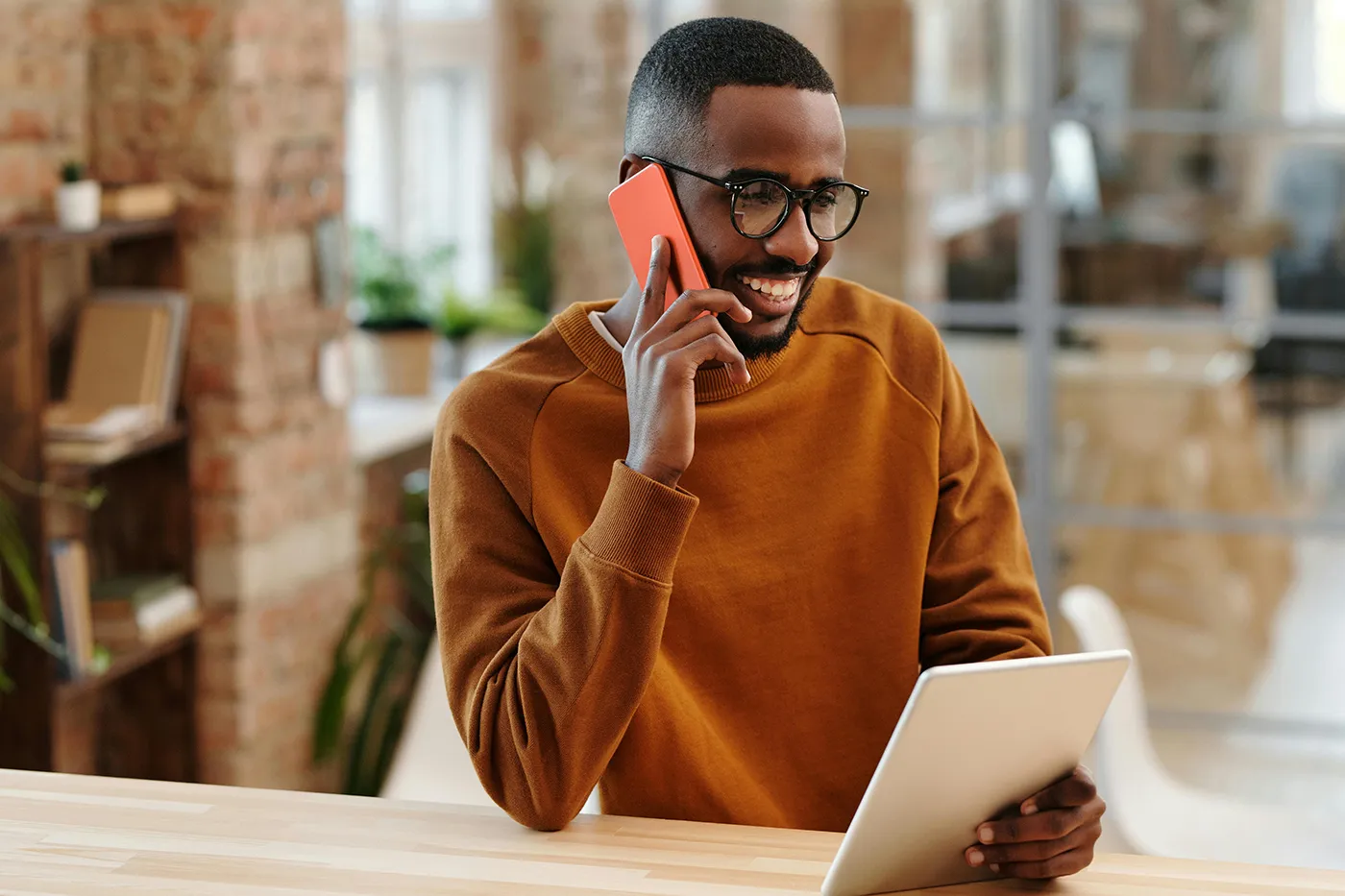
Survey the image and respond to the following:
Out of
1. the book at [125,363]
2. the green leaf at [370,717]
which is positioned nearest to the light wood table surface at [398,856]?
the book at [125,363]

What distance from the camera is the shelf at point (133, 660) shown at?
9.11 ft

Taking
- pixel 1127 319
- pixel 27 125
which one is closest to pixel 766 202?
pixel 27 125

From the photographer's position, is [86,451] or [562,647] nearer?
[562,647]

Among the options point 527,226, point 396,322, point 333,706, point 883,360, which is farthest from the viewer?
point 527,226

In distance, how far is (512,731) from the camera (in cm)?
134

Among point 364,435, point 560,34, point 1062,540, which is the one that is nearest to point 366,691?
point 364,435

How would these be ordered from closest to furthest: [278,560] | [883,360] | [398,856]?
1. [398,856]
2. [883,360]
3. [278,560]

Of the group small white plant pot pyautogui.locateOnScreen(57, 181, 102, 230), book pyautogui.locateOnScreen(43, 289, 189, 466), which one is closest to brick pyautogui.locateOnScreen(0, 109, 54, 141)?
small white plant pot pyautogui.locateOnScreen(57, 181, 102, 230)

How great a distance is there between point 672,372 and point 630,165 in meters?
0.24

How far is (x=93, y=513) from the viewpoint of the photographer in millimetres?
3113

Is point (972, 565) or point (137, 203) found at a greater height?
point (137, 203)

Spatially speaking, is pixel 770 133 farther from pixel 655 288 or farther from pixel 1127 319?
pixel 1127 319

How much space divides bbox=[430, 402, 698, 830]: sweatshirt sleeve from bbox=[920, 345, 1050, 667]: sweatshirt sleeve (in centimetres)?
32

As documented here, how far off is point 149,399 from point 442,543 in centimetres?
169
